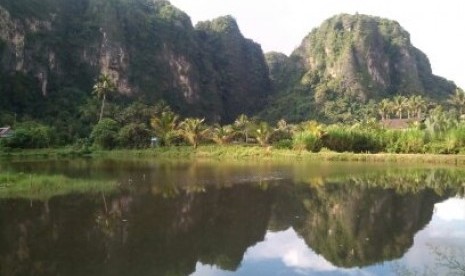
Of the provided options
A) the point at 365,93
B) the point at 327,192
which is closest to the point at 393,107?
the point at 365,93

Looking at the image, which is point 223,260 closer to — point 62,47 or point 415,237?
point 415,237

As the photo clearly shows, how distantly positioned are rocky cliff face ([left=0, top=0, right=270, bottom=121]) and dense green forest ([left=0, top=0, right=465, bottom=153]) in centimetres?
28

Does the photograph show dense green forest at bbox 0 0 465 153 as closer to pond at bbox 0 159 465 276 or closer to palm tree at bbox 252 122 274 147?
palm tree at bbox 252 122 274 147

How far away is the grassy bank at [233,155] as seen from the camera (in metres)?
46.8

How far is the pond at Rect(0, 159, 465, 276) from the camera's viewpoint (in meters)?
11.9

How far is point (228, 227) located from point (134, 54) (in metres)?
99.4

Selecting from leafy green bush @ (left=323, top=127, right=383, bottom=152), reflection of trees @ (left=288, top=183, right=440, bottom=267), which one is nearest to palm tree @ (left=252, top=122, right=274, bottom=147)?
leafy green bush @ (left=323, top=127, right=383, bottom=152)

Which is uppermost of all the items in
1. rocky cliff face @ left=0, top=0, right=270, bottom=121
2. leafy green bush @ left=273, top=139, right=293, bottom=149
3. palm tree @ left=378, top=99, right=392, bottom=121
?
rocky cliff face @ left=0, top=0, right=270, bottom=121

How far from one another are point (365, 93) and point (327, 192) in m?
99.0

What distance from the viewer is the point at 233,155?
5503 centimetres

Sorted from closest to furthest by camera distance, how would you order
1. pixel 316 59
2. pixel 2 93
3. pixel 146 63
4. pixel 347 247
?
pixel 347 247 → pixel 2 93 → pixel 146 63 → pixel 316 59

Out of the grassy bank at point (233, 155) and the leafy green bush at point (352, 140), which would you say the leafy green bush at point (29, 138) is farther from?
the leafy green bush at point (352, 140)

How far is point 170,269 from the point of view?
11445 mm

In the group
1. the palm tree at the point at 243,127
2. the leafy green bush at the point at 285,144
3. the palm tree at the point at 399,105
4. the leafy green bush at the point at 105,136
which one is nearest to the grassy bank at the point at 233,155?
the leafy green bush at the point at 285,144
